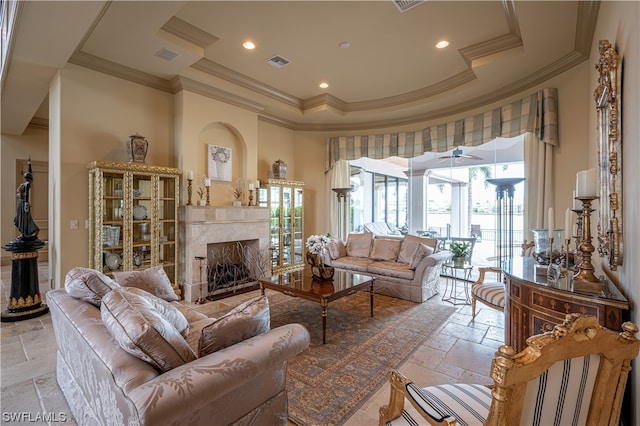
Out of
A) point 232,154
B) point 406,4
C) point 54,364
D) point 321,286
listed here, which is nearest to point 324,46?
point 406,4

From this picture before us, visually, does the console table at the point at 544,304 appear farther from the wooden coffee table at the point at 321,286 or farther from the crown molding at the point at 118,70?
the crown molding at the point at 118,70

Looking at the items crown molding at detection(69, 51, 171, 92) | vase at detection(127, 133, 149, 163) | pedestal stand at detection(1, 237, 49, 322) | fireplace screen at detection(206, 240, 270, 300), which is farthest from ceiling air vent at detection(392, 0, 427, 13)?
pedestal stand at detection(1, 237, 49, 322)

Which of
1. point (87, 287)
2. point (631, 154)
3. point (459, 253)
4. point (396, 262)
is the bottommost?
point (396, 262)

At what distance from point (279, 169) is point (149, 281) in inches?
139

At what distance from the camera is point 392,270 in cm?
455

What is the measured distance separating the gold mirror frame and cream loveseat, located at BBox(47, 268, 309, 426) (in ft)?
6.56

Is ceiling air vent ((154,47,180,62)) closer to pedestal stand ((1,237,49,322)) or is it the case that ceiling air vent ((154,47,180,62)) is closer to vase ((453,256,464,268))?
pedestal stand ((1,237,49,322))

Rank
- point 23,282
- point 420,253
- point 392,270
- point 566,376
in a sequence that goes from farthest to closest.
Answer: point 392,270 → point 420,253 → point 23,282 → point 566,376

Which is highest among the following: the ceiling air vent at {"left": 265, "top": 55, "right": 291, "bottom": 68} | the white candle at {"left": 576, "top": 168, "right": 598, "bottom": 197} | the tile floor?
the ceiling air vent at {"left": 265, "top": 55, "right": 291, "bottom": 68}

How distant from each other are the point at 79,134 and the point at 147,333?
374 cm

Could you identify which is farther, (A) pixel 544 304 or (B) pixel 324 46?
(B) pixel 324 46

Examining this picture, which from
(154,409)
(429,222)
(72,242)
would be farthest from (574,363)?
(429,222)

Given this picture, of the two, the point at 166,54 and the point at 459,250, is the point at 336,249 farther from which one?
the point at 166,54

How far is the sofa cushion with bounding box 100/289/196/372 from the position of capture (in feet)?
4.23
